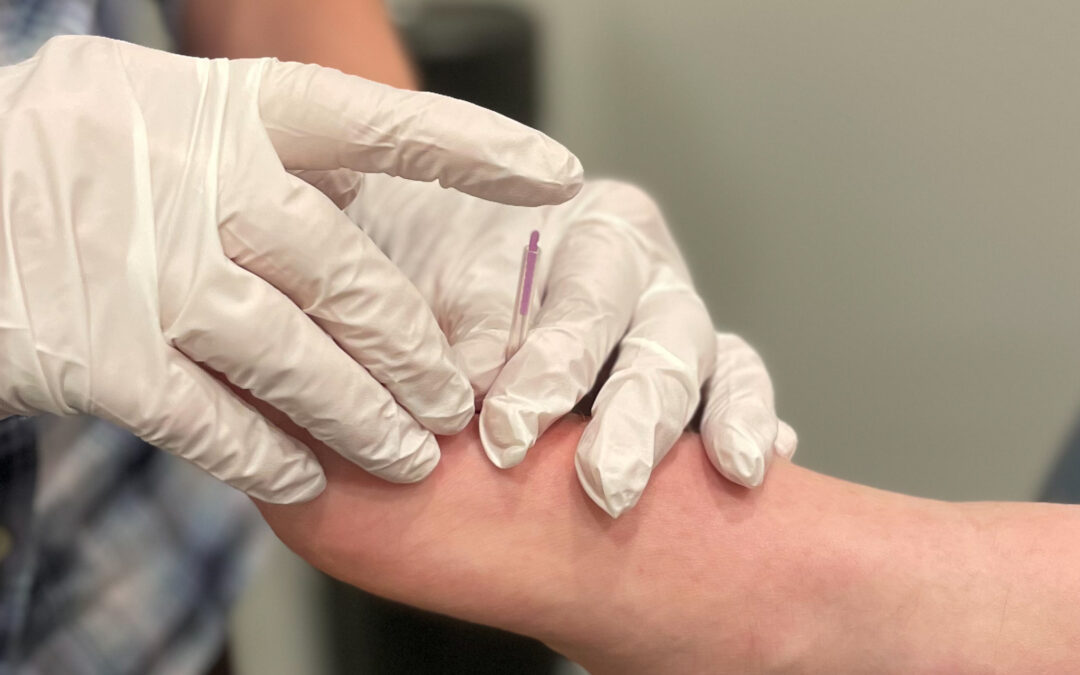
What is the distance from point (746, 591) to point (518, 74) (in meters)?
0.97

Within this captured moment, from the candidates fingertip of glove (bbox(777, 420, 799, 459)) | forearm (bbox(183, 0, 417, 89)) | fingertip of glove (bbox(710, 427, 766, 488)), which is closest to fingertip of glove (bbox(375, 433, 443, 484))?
fingertip of glove (bbox(710, 427, 766, 488))

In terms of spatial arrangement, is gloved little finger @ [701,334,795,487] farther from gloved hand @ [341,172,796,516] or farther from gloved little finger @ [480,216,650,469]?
gloved little finger @ [480,216,650,469]

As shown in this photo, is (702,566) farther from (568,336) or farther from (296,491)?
(296,491)

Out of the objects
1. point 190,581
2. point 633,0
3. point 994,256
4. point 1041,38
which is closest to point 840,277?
point 994,256

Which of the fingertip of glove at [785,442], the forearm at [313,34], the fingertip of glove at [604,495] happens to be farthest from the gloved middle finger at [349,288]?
the forearm at [313,34]

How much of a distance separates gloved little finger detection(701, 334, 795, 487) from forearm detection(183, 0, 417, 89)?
1.83ft

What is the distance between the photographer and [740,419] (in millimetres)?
678

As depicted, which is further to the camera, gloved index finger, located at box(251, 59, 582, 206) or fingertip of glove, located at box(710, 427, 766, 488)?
fingertip of glove, located at box(710, 427, 766, 488)

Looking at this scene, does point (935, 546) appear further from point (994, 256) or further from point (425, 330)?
point (994, 256)

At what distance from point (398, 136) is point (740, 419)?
0.40m

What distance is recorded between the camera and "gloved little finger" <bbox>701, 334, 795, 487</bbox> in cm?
64

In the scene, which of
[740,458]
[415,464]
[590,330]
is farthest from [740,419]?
[415,464]

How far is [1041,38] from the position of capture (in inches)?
42.6

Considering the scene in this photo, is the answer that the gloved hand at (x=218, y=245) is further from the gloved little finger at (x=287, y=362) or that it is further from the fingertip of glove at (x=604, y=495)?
the fingertip of glove at (x=604, y=495)
